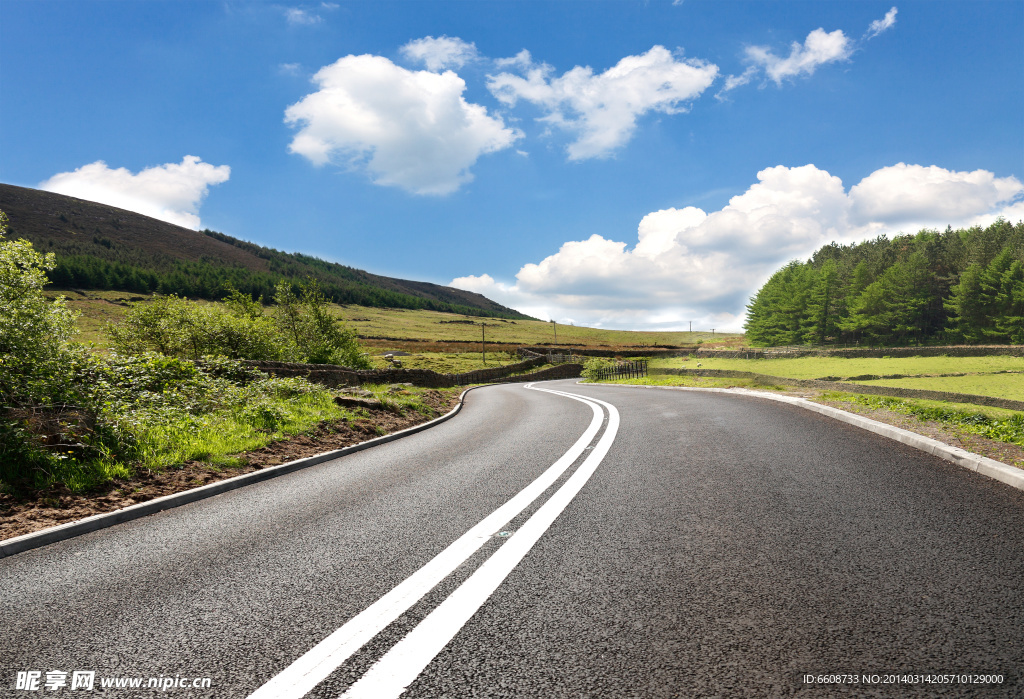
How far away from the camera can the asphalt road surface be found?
2227mm

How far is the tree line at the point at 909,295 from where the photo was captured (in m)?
57.8

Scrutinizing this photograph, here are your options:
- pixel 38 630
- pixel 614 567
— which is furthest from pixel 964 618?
pixel 38 630

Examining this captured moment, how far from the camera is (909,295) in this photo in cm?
6550

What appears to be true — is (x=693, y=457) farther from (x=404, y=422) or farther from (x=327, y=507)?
(x=404, y=422)

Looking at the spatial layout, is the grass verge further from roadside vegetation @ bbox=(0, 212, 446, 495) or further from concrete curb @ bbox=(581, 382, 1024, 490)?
roadside vegetation @ bbox=(0, 212, 446, 495)

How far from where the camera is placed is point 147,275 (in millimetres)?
133125

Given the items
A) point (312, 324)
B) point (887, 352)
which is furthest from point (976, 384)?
point (312, 324)

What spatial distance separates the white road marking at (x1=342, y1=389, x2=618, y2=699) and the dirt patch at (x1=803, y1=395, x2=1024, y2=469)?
573cm

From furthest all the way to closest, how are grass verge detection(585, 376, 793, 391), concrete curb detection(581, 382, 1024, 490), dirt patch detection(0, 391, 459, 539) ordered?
grass verge detection(585, 376, 793, 391) < concrete curb detection(581, 382, 1024, 490) < dirt patch detection(0, 391, 459, 539)

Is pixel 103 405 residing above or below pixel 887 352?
below

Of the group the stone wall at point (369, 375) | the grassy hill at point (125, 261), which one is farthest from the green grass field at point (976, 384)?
the grassy hill at point (125, 261)

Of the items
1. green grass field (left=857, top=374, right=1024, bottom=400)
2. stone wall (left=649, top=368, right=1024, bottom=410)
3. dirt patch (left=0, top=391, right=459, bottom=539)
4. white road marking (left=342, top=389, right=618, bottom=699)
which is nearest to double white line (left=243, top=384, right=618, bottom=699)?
white road marking (left=342, top=389, right=618, bottom=699)

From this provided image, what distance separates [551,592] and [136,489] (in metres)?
5.69

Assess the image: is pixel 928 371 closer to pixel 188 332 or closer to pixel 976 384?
pixel 976 384
